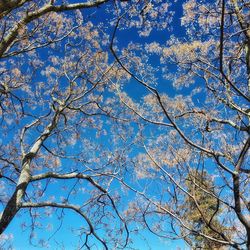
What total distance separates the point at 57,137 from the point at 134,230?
5586 mm

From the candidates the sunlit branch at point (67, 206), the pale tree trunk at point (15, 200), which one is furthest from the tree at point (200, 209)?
the pale tree trunk at point (15, 200)

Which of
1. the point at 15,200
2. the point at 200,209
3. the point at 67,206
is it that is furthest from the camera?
the point at 67,206

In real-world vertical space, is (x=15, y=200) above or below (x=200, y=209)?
above

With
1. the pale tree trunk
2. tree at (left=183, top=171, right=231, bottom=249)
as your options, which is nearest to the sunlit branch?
the pale tree trunk

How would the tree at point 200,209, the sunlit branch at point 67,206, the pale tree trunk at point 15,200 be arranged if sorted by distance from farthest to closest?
the sunlit branch at point 67,206, the pale tree trunk at point 15,200, the tree at point 200,209

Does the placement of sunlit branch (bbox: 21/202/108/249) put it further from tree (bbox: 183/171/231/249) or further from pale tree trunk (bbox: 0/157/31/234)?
tree (bbox: 183/171/231/249)

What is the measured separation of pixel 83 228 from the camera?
6992mm

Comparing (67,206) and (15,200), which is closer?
(15,200)

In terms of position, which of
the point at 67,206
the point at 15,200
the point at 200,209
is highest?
the point at 67,206

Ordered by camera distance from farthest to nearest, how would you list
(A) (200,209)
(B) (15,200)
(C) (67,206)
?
1. (C) (67,206)
2. (B) (15,200)
3. (A) (200,209)

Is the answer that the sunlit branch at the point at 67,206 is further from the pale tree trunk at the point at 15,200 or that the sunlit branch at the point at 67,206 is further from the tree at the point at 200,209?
the tree at the point at 200,209

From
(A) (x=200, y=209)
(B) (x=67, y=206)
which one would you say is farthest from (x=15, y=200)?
(A) (x=200, y=209)

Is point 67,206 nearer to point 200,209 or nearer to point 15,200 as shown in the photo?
point 15,200

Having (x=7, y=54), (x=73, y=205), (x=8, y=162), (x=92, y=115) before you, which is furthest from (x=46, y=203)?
(x=92, y=115)
